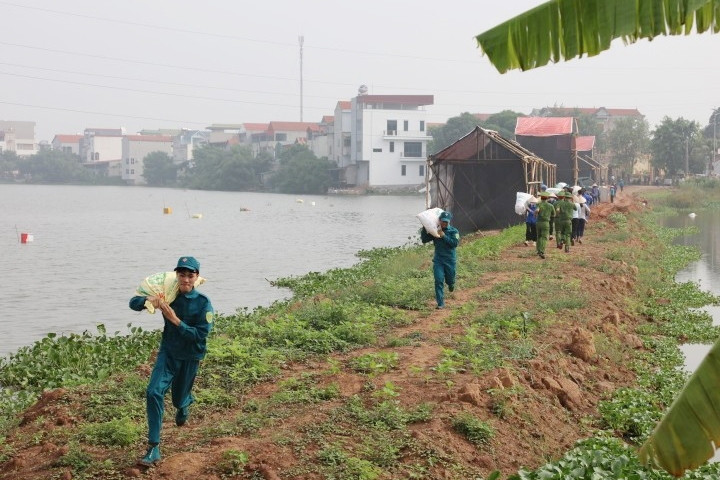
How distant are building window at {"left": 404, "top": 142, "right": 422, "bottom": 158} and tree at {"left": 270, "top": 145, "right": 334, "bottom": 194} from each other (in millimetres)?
8560

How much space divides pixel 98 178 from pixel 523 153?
106 meters

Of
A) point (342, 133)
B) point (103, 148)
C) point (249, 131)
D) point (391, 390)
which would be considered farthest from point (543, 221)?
point (103, 148)

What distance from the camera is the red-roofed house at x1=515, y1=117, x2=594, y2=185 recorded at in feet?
146

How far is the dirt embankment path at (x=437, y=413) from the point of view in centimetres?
644

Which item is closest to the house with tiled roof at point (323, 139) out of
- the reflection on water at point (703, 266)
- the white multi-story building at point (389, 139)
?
the white multi-story building at point (389, 139)

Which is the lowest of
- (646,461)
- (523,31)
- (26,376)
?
(26,376)

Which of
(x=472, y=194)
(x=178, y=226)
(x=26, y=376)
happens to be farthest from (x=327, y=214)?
(x=26, y=376)

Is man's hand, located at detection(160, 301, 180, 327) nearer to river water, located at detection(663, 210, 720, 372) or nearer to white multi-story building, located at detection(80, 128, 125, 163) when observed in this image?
river water, located at detection(663, 210, 720, 372)

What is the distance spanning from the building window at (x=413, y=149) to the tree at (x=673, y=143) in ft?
75.0

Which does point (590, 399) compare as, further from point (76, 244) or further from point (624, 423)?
point (76, 244)

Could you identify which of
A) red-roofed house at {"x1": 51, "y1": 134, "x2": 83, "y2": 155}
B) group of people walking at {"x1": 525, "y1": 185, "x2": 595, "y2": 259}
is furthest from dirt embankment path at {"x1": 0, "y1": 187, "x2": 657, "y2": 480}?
red-roofed house at {"x1": 51, "y1": 134, "x2": 83, "y2": 155}

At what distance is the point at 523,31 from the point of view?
16.7 feet

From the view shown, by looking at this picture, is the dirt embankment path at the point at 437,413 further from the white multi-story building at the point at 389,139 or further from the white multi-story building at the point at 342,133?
the white multi-story building at the point at 342,133

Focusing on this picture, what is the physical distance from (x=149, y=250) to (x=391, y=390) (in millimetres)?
26593
